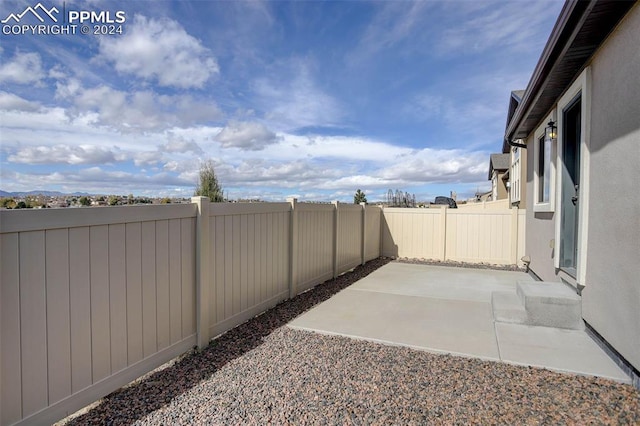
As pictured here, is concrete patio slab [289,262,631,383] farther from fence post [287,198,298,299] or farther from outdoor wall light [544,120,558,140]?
outdoor wall light [544,120,558,140]

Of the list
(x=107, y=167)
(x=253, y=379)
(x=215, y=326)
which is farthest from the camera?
(x=107, y=167)

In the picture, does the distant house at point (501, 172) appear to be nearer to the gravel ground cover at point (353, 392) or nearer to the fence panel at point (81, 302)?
the gravel ground cover at point (353, 392)

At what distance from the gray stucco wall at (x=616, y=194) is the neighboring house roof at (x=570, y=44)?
0.39 feet

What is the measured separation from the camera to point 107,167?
20.7 ft

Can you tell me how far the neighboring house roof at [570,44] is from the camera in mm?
3109

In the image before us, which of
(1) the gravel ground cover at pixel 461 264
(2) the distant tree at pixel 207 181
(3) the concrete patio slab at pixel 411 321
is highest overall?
(2) the distant tree at pixel 207 181

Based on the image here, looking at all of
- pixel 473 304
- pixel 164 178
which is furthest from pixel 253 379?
pixel 164 178

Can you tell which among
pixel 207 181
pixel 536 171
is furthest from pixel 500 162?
pixel 207 181

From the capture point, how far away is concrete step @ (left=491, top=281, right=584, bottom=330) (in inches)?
164

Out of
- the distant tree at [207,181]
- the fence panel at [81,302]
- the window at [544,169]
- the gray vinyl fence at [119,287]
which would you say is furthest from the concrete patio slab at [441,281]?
the distant tree at [207,181]

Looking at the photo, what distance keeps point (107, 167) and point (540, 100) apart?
25.1 ft

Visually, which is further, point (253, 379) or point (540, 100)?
point (540, 100)

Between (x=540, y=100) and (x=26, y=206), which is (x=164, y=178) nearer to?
(x=26, y=206)

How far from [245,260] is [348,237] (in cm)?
418
